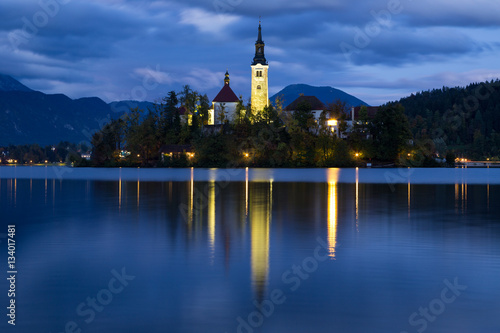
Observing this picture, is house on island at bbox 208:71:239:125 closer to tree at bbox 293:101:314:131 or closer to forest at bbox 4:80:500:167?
forest at bbox 4:80:500:167

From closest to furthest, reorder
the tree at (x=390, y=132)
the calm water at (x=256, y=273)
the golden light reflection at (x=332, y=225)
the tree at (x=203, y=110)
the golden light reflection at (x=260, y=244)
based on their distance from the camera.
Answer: the calm water at (x=256, y=273)
the golden light reflection at (x=260, y=244)
the golden light reflection at (x=332, y=225)
the tree at (x=390, y=132)
the tree at (x=203, y=110)

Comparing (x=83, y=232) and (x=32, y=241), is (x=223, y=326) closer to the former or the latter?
(x=32, y=241)

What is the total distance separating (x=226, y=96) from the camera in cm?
15175

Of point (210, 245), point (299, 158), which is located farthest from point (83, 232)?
point (299, 158)

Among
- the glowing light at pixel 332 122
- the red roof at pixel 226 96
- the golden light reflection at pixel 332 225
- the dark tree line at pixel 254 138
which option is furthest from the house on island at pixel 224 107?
the golden light reflection at pixel 332 225

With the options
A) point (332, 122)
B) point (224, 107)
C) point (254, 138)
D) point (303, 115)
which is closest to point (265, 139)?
point (254, 138)

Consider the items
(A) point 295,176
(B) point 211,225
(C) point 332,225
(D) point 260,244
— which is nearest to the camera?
(D) point 260,244

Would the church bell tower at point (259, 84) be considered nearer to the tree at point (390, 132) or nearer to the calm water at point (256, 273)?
the tree at point (390, 132)

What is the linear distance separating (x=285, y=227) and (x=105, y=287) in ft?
37.0

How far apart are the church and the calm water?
411 ft

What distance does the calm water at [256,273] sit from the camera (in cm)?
1003

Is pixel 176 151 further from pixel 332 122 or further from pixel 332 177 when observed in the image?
pixel 332 177

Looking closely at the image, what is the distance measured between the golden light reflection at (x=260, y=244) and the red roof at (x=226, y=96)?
11951 centimetres

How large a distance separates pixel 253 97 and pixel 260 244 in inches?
5424
